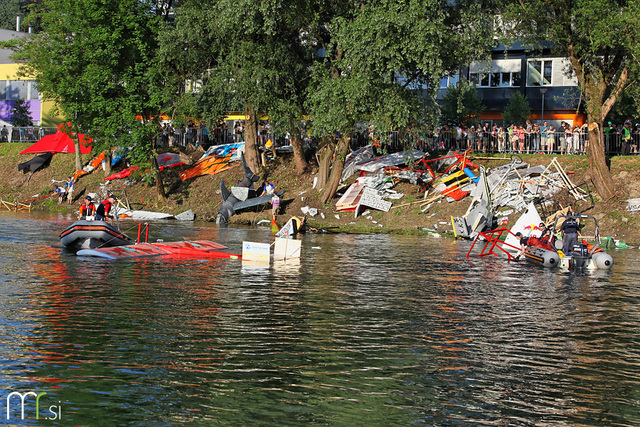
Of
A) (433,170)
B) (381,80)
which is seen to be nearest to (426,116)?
(381,80)

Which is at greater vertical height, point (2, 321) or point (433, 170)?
point (433, 170)

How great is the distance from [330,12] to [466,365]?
27.6 metres

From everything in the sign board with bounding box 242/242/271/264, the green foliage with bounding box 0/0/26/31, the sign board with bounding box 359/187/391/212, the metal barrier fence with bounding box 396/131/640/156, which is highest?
the green foliage with bounding box 0/0/26/31

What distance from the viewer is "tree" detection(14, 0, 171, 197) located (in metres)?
40.4

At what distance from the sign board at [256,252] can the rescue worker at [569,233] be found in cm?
1014

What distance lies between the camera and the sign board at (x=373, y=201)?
119ft

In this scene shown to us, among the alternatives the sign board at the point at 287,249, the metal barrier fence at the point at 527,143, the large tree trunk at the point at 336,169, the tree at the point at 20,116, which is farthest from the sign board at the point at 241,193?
the tree at the point at 20,116

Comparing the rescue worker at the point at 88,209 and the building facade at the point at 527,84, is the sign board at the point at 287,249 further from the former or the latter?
the building facade at the point at 527,84

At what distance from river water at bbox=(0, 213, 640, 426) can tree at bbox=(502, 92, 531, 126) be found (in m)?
33.0

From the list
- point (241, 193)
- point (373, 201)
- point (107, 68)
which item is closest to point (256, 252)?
point (373, 201)

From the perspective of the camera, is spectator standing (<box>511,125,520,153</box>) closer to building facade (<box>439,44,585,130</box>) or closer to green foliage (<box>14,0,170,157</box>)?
building facade (<box>439,44,585,130</box>)

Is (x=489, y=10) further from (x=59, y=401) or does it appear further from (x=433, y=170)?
(x=59, y=401)

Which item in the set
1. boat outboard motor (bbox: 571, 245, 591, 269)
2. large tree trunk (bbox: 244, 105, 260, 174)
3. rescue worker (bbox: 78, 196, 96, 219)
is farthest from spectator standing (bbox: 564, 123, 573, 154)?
rescue worker (bbox: 78, 196, 96, 219)

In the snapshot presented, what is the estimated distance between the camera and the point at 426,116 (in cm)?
3434
